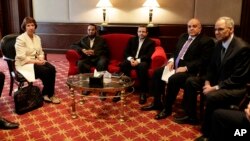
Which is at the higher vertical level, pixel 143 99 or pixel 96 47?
pixel 96 47

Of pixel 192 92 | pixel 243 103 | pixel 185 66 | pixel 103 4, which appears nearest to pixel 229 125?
pixel 243 103

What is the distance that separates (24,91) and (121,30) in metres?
3.24

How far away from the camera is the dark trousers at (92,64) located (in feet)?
12.4

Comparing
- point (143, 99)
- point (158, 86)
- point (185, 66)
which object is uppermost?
point (185, 66)

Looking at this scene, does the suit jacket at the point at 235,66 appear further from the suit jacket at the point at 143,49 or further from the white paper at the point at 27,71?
the white paper at the point at 27,71

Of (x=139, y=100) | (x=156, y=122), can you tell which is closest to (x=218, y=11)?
(x=139, y=100)

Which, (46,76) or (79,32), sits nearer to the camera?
(46,76)

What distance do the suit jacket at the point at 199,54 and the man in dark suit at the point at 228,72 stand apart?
1.49 ft

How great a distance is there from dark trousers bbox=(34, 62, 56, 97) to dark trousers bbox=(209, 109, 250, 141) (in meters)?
2.25

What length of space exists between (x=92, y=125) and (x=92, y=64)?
4.25 ft

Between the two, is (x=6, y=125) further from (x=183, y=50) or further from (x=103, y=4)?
(x=103, y=4)

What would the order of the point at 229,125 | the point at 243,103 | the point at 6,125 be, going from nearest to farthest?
1. the point at 229,125
2. the point at 243,103
3. the point at 6,125

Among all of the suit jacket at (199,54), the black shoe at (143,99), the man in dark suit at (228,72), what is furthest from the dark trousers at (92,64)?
the man in dark suit at (228,72)

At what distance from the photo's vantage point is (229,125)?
197 centimetres
